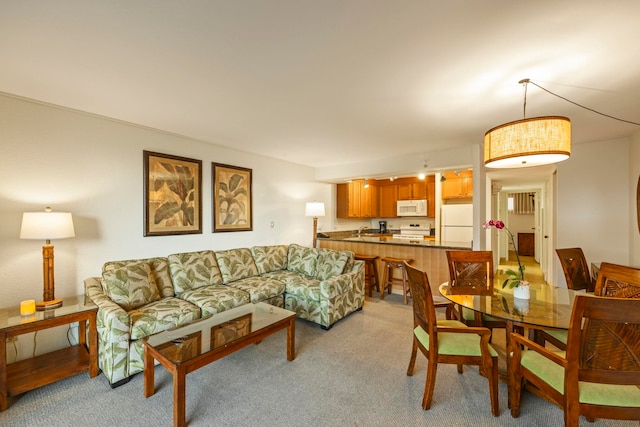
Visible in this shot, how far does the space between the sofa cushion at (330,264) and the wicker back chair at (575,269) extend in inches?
93.7

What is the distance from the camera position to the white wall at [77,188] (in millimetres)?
2240

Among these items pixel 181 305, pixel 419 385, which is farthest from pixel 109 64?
pixel 419 385

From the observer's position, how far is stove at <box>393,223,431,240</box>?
19.8 ft

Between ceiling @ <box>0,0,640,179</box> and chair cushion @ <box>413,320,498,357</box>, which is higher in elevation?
A: ceiling @ <box>0,0,640,179</box>

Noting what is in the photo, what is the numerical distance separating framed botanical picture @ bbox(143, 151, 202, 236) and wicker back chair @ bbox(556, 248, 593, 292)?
4.26 meters

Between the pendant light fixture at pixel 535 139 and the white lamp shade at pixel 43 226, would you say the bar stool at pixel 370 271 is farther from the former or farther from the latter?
the white lamp shade at pixel 43 226

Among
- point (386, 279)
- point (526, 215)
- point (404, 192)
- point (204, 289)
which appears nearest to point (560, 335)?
point (386, 279)

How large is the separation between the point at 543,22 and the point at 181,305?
3375 millimetres

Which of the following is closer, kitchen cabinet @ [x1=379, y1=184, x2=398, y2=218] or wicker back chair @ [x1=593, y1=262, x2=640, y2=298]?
wicker back chair @ [x1=593, y1=262, x2=640, y2=298]

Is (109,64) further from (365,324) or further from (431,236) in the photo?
(431,236)

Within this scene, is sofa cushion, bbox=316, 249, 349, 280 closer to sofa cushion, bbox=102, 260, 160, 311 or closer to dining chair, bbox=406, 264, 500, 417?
dining chair, bbox=406, 264, 500, 417

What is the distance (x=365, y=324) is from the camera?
3.19 metres

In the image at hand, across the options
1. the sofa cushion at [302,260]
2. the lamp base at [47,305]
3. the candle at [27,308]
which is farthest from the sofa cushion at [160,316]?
the sofa cushion at [302,260]

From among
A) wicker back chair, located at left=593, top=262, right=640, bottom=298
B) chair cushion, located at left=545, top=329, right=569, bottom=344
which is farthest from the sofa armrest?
wicker back chair, located at left=593, top=262, right=640, bottom=298
